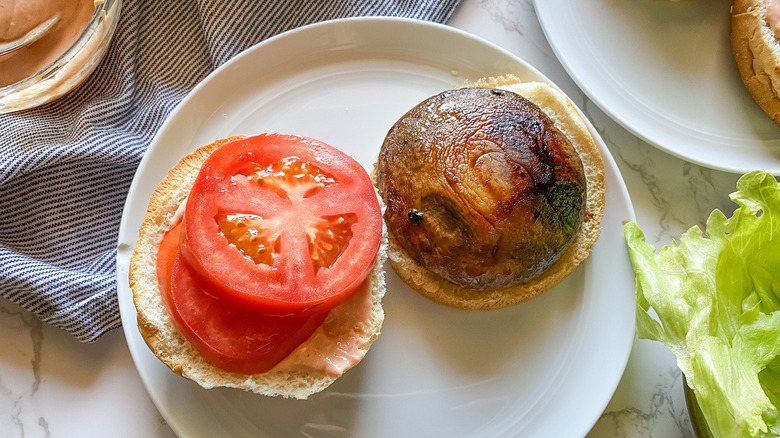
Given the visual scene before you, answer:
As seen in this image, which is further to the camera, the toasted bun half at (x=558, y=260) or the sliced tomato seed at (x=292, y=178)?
the toasted bun half at (x=558, y=260)

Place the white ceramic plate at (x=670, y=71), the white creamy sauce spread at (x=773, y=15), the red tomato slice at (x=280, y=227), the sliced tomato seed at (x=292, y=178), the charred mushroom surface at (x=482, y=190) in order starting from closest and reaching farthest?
the red tomato slice at (x=280, y=227) → the sliced tomato seed at (x=292, y=178) → the charred mushroom surface at (x=482, y=190) → the white creamy sauce spread at (x=773, y=15) → the white ceramic plate at (x=670, y=71)

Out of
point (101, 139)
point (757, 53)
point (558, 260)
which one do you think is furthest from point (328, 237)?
point (757, 53)

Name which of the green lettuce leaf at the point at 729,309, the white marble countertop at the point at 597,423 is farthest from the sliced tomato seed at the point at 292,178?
the green lettuce leaf at the point at 729,309

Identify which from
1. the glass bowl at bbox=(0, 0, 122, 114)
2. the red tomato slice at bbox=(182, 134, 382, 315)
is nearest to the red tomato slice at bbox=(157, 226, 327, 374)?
the red tomato slice at bbox=(182, 134, 382, 315)

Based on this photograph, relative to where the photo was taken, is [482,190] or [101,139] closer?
[482,190]

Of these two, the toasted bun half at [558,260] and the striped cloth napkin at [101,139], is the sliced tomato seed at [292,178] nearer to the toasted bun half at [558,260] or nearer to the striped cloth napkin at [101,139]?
the toasted bun half at [558,260]

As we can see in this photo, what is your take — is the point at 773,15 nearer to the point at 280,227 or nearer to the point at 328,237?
the point at 328,237
